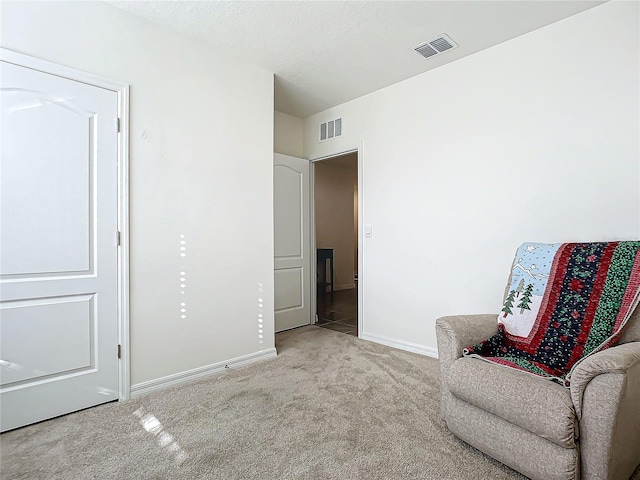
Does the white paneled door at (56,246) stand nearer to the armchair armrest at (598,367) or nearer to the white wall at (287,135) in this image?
the white wall at (287,135)

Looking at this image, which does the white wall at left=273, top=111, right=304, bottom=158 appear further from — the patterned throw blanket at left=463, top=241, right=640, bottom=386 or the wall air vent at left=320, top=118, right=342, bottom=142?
the patterned throw blanket at left=463, top=241, right=640, bottom=386

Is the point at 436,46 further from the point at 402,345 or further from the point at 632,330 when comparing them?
the point at 402,345

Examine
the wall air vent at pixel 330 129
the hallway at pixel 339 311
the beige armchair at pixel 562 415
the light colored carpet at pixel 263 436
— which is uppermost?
the wall air vent at pixel 330 129

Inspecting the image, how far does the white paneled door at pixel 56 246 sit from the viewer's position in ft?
6.39

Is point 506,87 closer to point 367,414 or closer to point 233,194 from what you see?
point 233,194

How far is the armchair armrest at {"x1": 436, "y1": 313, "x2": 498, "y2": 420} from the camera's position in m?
1.84

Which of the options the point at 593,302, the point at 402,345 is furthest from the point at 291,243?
the point at 593,302

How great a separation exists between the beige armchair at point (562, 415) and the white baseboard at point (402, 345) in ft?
4.82

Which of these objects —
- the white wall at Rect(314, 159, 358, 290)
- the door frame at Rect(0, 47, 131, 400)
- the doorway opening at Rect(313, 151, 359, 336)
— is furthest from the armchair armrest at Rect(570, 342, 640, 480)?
the white wall at Rect(314, 159, 358, 290)

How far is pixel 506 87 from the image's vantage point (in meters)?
2.72

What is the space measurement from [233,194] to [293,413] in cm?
173

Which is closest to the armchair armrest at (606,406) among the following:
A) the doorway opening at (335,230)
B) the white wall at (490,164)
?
the white wall at (490,164)

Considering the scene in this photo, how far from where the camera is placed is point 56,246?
2094 mm

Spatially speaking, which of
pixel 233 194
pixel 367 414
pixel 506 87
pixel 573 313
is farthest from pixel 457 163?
pixel 367 414
